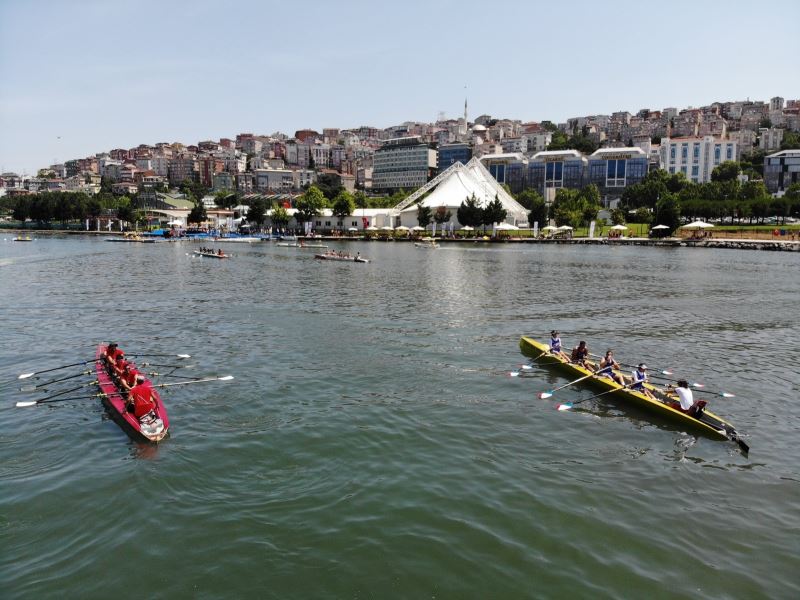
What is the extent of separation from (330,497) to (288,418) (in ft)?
16.0

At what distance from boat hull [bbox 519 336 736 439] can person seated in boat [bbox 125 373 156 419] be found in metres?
14.0

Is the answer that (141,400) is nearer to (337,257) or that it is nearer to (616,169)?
(337,257)

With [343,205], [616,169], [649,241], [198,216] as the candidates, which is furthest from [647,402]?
[616,169]

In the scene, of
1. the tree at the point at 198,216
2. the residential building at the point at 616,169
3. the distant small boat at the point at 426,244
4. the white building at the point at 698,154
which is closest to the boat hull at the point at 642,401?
the distant small boat at the point at 426,244

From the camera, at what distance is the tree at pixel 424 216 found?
4909 inches

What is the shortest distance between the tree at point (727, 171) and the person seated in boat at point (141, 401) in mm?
174683

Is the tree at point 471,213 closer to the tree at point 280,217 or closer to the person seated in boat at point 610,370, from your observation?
the tree at point 280,217

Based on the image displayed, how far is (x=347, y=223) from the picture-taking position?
13650 centimetres

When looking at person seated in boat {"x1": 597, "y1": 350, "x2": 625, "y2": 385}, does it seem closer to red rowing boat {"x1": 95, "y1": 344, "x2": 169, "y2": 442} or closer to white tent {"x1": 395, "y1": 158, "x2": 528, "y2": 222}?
red rowing boat {"x1": 95, "y1": 344, "x2": 169, "y2": 442}

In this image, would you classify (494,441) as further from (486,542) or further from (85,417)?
(85,417)

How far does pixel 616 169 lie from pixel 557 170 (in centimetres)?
1826

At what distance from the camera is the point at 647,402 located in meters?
18.0

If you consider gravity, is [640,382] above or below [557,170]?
below

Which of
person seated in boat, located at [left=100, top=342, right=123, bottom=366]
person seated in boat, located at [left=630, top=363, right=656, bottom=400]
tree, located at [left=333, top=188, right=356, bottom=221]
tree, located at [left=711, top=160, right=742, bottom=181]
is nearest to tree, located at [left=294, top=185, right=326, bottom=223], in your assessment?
tree, located at [left=333, top=188, right=356, bottom=221]
